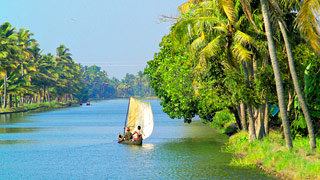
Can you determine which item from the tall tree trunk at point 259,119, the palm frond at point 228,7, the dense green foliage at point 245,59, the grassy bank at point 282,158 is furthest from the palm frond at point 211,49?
the grassy bank at point 282,158

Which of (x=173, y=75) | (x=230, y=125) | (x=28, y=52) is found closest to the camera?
(x=173, y=75)

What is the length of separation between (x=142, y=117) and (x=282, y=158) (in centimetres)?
2082

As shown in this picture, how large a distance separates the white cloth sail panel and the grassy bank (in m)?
13.0

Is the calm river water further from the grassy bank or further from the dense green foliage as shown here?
the dense green foliage

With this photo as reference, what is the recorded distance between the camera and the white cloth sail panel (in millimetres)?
42250

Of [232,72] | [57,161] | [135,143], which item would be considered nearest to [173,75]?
[135,143]

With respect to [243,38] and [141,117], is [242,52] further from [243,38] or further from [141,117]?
[141,117]

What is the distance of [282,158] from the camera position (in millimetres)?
23016

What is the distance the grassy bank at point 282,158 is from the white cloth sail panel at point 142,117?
13.0 metres

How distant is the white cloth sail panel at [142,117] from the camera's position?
4225cm

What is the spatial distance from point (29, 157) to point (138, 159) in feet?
23.5

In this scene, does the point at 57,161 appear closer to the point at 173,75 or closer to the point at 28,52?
the point at 173,75

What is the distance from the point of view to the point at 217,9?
93.6ft

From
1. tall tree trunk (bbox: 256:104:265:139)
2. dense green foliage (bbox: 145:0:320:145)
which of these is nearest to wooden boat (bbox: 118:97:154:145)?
dense green foliage (bbox: 145:0:320:145)
